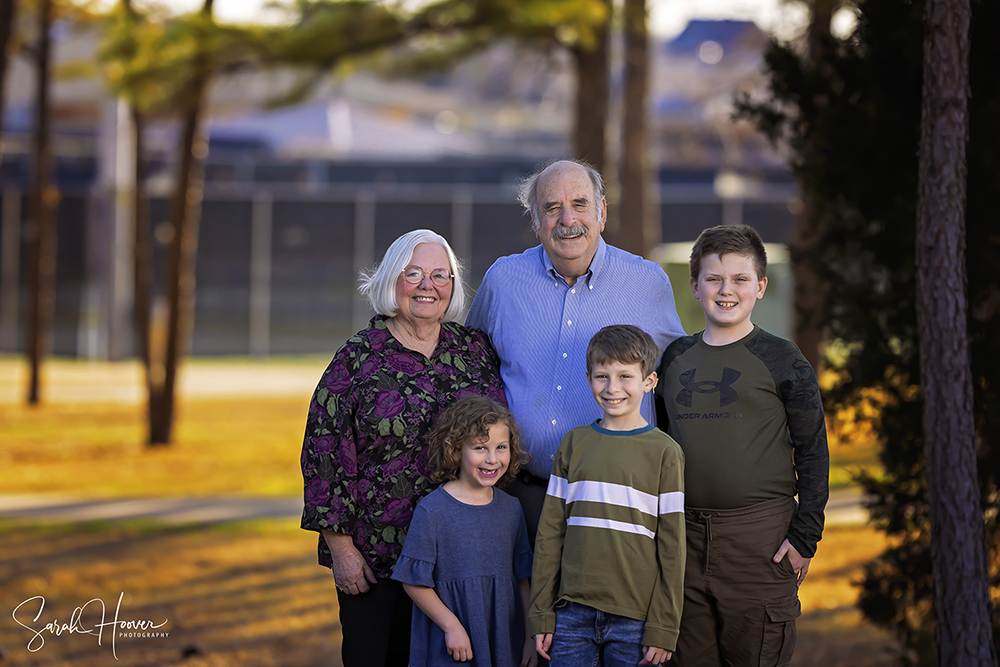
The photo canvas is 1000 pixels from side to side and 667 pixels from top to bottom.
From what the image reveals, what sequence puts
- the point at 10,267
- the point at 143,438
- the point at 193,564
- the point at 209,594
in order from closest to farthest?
the point at 209,594
the point at 193,564
the point at 143,438
the point at 10,267

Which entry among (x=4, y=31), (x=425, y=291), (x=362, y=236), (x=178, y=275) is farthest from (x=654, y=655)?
(x=362, y=236)

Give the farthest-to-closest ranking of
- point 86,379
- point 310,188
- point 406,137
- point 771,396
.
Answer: point 406,137 → point 310,188 → point 86,379 → point 771,396

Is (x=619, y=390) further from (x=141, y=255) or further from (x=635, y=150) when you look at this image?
(x=141, y=255)

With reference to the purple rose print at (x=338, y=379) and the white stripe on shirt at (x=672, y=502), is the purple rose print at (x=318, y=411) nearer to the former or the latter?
the purple rose print at (x=338, y=379)

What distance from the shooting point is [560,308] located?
318cm

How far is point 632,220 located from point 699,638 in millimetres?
7868

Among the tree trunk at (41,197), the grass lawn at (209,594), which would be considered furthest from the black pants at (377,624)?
the tree trunk at (41,197)

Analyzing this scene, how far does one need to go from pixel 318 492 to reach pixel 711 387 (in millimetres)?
1155

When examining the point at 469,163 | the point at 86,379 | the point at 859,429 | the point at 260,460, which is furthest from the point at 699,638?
the point at 469,163

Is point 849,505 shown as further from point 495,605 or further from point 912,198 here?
point 495,605

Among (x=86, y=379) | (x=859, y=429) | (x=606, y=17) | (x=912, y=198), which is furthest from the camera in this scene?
(x=86, y=379)

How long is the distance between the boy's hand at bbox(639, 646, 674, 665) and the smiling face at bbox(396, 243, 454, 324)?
111 cm

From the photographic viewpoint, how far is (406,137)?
2844 cm

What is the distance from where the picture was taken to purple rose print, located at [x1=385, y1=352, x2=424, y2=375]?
3.07 metres
